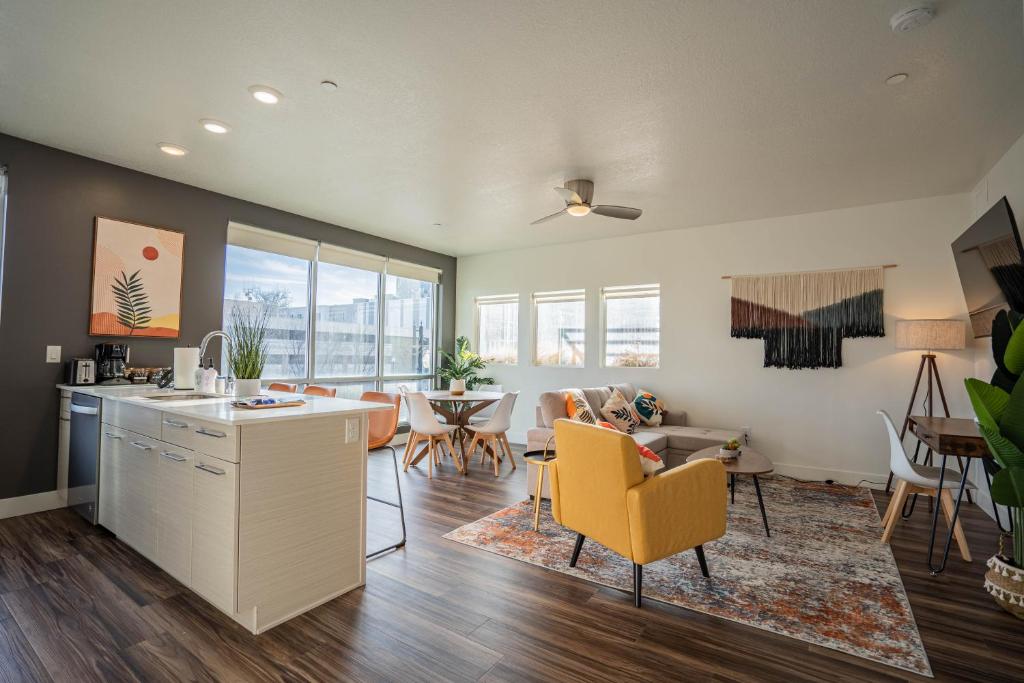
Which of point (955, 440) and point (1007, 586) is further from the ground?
point (955, 440)

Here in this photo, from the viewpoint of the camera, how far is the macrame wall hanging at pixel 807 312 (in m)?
4.88

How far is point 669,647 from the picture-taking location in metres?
2.09

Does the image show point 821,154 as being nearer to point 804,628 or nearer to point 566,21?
point 566,21

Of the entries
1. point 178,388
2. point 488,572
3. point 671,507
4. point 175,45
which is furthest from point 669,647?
point 175,45

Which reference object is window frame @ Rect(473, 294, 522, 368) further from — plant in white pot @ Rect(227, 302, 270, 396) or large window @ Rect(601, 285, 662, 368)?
plant in white pot @ Rect(227, 302, 270, 396)

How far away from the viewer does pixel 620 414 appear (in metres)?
5.07

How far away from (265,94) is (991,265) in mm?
4803

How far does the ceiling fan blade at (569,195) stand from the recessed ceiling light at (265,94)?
2.01 meters

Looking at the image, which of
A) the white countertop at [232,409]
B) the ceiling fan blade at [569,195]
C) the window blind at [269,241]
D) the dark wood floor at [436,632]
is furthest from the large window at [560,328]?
the white countertop at [232,409]

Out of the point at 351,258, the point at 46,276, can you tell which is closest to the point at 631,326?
the point at 351,258

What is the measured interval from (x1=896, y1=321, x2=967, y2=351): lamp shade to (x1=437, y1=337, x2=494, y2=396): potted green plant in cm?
477

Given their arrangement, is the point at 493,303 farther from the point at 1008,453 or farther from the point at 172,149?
the point at 1008,453

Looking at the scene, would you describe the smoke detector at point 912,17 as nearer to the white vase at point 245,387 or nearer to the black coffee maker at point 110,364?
the white vase at point 245,387

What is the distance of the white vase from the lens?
3021mm
